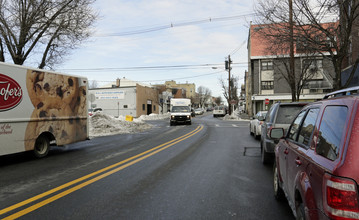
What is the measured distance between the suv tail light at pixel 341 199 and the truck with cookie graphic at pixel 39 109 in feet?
25.6

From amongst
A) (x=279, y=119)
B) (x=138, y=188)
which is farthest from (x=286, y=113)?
(x=138, y=188)

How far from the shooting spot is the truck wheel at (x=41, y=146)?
8400 millimetres

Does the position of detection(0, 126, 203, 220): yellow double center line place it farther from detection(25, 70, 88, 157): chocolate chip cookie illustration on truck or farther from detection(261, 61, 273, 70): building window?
detection(261, 61, 273, 70): building window

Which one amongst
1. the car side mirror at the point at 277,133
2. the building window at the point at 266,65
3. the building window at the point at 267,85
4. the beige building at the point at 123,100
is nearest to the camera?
the car side mirror at the point at 277,133

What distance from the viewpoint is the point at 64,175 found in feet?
19.9

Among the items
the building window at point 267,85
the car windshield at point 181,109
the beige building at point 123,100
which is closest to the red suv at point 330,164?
the car windshield at point 181,109

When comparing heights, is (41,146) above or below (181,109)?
below

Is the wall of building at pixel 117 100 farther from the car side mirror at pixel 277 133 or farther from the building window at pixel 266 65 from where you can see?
the car side mirror at pixel 277 133

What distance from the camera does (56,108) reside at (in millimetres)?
8961

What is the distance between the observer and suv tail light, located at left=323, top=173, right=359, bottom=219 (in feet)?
6.22

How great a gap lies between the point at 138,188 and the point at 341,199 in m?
3.76

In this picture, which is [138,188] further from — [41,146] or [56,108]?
[56,108]

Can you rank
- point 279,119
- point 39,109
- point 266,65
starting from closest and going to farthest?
point 279,119, point 39,109, point 266,65

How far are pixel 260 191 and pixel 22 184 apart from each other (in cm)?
469
